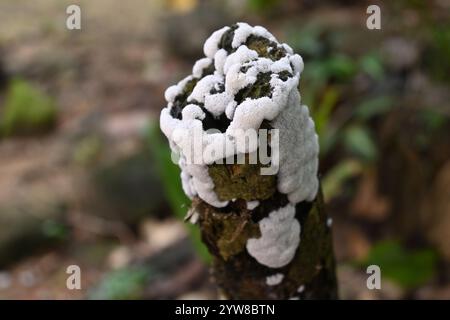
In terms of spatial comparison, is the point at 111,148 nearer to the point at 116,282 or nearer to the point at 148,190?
the point at 148,190

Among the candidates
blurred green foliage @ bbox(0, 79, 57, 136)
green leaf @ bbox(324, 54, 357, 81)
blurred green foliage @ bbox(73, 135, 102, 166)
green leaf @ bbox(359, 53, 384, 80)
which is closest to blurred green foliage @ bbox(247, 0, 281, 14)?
green leaf @ bbox(324, 54, 357, 81)

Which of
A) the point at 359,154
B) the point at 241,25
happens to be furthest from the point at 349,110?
the point at 241,25

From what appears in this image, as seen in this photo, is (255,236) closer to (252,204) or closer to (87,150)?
(252,204)

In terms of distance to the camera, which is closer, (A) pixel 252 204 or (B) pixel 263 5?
(A) pixel 252 204

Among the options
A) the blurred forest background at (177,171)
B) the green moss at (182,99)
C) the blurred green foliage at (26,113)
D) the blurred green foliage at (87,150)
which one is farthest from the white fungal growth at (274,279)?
the blurred green foliage at (26,113)

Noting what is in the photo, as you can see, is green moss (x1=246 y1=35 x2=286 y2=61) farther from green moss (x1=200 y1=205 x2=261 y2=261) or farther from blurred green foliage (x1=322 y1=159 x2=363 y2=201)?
blurred green foliage (x1=322 y1=159 x2=363 y2=201)

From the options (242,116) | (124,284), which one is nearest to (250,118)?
(242,116)

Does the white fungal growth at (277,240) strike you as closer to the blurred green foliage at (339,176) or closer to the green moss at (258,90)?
the green moss at (258,90)
